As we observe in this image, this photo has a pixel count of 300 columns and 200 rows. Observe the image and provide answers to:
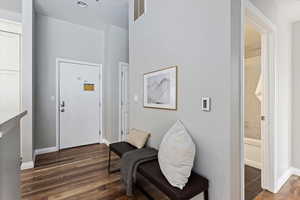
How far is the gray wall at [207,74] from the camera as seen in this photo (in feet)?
4.41

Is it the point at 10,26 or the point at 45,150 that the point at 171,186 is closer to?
the point at 45,150

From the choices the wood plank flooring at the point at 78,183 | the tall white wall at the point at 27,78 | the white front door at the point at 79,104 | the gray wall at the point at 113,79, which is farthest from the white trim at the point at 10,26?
the wood plank flooring at the point at 78,183

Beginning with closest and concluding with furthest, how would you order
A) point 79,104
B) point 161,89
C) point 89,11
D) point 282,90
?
1. point 161,89
2. point 282,90
3. point 89,11
4. point 79,104

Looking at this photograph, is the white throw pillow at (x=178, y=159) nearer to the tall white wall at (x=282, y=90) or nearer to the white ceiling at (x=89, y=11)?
the tall white wall at (x=282, y=90)

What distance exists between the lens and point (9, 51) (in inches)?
106

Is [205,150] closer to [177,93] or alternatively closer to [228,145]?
[228,145]

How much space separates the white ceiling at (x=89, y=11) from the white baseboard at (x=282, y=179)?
3.79 metres

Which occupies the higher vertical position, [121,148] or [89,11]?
[89,11]

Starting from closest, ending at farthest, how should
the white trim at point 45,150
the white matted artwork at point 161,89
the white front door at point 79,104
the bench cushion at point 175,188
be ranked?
the bench cushion at point 175,188 → the white matted artwork at point 161,89 → the white trim at point 45,150 → the white front door at point 79,104

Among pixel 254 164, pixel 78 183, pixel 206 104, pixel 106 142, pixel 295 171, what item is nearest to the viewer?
pixel 206 104

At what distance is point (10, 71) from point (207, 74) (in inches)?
124

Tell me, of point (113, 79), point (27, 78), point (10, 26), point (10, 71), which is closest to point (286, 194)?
point (113, 79)

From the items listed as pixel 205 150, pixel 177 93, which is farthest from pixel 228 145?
pixel 177 93

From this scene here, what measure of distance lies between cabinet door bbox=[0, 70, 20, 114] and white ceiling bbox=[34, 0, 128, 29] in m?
1.43
